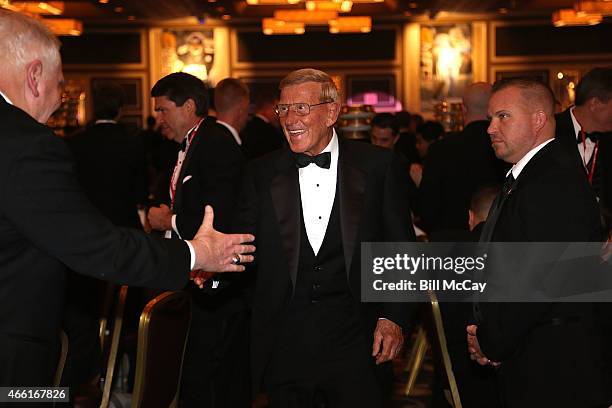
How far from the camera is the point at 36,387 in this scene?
2.08m

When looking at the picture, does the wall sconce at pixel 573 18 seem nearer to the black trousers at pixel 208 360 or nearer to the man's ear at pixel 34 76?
the black trousers at pixel 208 360

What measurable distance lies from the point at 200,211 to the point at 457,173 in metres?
1.64

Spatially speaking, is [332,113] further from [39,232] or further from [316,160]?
[39,232]

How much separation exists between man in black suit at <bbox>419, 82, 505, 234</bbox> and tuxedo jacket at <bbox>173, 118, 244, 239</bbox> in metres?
1.40

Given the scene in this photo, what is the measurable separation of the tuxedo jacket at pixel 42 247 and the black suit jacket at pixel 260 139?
447 centimetres

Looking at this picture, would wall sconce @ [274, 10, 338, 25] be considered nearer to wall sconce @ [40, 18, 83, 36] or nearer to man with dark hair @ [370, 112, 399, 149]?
wall sconce @ [40, 18, 83, 36]

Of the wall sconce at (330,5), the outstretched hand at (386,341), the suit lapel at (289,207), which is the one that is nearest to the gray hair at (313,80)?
the suit lapel at (289,207)

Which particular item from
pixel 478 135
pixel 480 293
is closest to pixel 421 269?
pixel 480 293

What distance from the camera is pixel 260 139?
6.64 meters

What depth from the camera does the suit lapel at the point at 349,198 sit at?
2865 mm

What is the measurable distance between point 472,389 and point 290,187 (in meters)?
1.50

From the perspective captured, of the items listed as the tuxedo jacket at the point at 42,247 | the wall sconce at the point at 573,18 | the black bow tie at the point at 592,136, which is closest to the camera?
the tuxedo jacket at the point at 42,247

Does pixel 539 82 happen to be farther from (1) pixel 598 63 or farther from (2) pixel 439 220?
(1) pixel 598 63


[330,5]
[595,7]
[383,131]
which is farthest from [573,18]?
[383,131]
